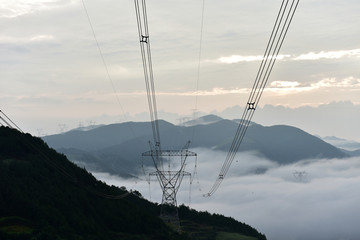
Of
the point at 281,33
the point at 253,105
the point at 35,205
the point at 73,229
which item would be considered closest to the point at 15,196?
the point at 35,205

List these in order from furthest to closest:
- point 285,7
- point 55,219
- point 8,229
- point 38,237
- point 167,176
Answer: point 55,219 < point 167,176 < point 8,229 < point 38,237 < point 285,7

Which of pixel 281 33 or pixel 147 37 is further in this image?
pixel 147 37

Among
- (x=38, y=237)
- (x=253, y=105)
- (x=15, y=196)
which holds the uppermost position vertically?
(x=15, y=196)

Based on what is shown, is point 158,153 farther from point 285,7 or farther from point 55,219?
point 285,7

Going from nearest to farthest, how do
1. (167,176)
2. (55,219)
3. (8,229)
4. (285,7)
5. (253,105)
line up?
1. (285,7)
2. (253,105)
3. (8,229)
4. (167,176)
5. (55,219)

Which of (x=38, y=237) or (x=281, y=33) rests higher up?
(x=281, y=33)

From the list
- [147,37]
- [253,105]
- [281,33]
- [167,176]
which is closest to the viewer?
[281,33]

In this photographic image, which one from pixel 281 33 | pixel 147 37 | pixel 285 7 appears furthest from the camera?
pixel 147 37

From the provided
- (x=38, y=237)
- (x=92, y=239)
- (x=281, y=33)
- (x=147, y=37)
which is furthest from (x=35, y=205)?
(x=281, y=33)

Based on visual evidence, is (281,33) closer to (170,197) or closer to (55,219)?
(170,197)
